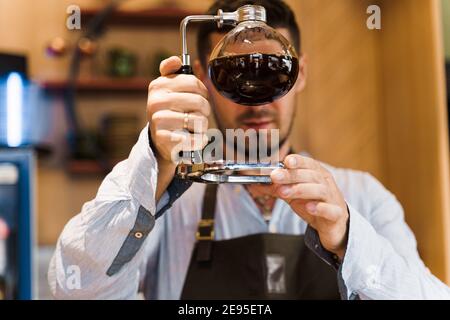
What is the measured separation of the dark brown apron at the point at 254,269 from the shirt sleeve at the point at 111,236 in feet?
0.46

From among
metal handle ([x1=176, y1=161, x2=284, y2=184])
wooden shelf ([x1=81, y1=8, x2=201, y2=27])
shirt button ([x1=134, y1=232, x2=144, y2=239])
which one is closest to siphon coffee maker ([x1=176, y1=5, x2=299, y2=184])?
metal handle ([x1=176, y1=161, x2=284, y2=184])

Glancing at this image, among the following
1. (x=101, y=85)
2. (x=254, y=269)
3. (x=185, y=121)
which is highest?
(x=101, y=85)

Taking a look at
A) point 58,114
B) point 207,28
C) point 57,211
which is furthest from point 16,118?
point 207,28

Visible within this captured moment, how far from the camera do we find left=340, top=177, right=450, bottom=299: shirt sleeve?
67 cm

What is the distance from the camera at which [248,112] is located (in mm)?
646

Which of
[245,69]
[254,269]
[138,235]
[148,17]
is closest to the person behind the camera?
[245,69]

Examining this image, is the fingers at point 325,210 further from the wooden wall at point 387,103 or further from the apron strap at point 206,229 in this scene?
the apron strap at point 206,229

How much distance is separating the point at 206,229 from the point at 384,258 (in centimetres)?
31

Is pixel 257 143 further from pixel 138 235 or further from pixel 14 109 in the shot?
pixel 14 109

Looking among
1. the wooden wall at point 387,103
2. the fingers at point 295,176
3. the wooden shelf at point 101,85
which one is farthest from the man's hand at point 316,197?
the wooden shelf at point 101,85

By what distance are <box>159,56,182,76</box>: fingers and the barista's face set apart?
0.04 meters

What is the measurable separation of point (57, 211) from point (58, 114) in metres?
0.82

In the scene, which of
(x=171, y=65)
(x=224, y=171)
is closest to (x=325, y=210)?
(x=224, y=171)

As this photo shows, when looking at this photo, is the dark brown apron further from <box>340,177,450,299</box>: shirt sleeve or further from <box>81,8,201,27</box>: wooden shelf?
<box>81,8,201,27</box>: wooden shelf
